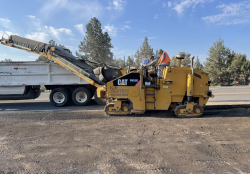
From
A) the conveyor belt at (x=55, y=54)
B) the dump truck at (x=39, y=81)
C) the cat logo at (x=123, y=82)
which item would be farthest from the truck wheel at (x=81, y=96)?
the cat logo at (x=123, y=82)

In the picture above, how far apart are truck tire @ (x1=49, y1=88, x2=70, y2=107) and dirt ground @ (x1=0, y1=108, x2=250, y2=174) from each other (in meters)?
2.54

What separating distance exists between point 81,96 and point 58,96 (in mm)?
1237

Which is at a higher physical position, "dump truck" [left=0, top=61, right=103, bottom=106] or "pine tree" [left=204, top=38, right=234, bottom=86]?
"pine tree" [left=204, top=38, right=234, bottom=86]

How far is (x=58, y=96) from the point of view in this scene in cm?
813

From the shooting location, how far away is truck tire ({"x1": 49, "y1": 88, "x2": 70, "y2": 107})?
793cm

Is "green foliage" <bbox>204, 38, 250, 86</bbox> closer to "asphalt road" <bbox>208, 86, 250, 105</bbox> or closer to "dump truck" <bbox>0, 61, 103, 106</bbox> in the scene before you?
"asphalt road" <bbox>208, 86, 250, 105</bbox>

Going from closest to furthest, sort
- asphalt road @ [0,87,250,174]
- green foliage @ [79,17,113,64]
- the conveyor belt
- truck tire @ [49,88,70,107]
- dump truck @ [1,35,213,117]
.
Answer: asphalt road @ [0,87,250,174], dump truck @ [1,35,213,117], the conveyor belt, truck tire @ [49,88,70,107], green foliage @ [79,17,113,64]

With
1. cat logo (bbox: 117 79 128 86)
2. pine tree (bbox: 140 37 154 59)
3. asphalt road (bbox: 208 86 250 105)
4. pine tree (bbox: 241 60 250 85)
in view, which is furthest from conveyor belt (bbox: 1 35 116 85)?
pine tree (bbox: 140 37 154 59)

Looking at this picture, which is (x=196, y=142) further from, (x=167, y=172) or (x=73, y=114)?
(x=73, y=114)

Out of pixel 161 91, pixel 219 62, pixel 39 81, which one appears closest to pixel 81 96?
pixel 39 81

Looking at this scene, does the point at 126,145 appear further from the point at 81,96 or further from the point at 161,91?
the point at 81,96

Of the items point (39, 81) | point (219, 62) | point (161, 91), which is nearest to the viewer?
point (161, 91)

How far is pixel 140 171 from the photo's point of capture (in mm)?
2500

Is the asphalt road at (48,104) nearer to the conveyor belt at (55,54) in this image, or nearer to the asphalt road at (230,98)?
the asphalt road at (230,98)
